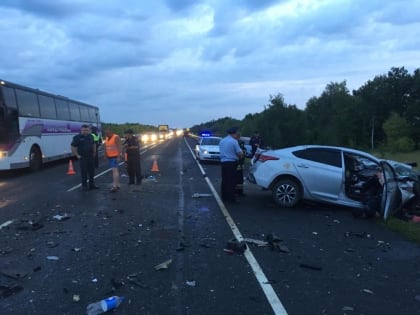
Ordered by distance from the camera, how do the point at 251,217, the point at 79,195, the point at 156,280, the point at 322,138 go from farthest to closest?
the point at 322,138
the point at 79,195
the point at 251,217
the point at 156,280

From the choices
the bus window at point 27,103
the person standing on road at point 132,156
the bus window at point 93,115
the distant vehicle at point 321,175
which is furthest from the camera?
the bus window at point 93,115

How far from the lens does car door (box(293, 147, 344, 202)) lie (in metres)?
10.0

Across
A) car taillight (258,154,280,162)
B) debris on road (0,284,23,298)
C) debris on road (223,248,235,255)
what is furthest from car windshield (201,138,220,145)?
debris on road (0,284,23,298)

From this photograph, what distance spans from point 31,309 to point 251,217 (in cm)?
542

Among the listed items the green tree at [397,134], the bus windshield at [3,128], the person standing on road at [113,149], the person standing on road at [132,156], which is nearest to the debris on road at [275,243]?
the person standing on road at [113,149]

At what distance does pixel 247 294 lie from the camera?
16.0ft

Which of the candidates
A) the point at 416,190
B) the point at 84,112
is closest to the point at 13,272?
the point at 416,190

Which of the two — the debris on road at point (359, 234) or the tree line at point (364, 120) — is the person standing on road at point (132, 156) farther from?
the tree line at point (364, 120)

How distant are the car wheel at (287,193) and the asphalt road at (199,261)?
0.26 meters

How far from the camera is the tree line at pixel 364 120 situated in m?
75.4

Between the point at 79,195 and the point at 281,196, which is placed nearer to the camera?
the point at 281,196

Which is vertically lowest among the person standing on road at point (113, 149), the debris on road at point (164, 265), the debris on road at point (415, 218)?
the debris on road at point (415, 218)

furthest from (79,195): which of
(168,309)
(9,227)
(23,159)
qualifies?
(168,309)

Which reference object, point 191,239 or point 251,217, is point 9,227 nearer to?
point 191,239
